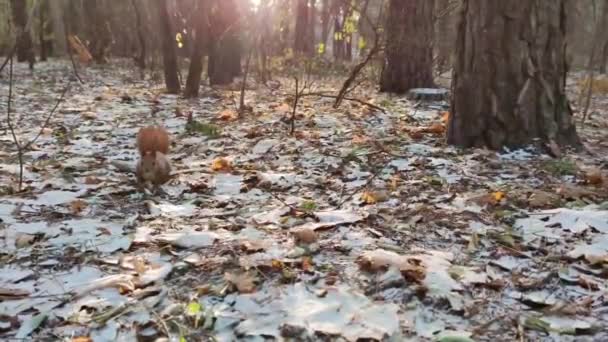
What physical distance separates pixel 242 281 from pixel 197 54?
5.68 m

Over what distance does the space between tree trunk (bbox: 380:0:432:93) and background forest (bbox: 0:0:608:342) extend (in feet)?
5.63

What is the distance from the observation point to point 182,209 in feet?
8.91

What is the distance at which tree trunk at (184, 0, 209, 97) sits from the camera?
7082 millimetres

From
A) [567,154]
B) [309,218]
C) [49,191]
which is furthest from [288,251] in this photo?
[567,154]

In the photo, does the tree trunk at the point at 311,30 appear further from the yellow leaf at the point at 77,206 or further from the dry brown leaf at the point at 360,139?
the yellow leaf at the point at 77,206

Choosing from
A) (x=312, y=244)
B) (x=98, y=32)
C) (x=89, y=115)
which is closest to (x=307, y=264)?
(x=312, y=244)

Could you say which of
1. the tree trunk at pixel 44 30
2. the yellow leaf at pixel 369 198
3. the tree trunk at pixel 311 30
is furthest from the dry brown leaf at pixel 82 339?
the tree trunk at pixel 311 30

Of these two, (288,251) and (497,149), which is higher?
(497,149)

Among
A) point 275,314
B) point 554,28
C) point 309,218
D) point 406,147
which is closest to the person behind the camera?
point 275,314

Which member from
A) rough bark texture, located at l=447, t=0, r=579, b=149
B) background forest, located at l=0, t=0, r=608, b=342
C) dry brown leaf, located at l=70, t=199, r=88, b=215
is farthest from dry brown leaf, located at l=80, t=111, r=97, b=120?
rough bark texture, located at l=447, t=0, r=579, b=149

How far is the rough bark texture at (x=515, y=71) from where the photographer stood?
135 inches

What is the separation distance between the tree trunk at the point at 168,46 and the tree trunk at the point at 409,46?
291cm

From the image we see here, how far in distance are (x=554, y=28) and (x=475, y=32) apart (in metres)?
0.48

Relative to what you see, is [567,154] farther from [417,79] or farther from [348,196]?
[417,79]
